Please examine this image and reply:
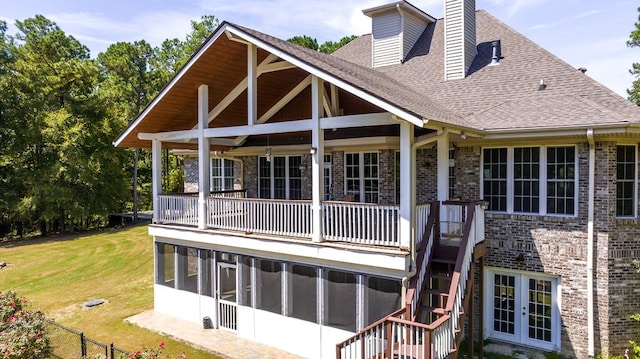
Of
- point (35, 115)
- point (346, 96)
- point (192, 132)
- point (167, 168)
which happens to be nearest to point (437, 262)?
point (346, 96)

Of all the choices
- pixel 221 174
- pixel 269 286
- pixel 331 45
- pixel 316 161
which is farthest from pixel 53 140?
pixel 316 161

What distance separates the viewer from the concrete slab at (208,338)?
10.0m

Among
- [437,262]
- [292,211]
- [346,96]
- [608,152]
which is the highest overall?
[346,96]

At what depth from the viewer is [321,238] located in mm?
9203

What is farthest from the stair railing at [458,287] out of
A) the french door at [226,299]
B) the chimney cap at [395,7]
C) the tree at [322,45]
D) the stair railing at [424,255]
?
the tree at [322,45]

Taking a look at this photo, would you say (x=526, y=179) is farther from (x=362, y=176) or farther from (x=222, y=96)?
(x=222, y=96)

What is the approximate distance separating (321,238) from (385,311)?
210cm

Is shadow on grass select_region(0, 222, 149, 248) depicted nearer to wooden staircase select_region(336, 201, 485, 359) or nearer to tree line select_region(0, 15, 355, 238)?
tree line select_region(0, 15, 355, 238)

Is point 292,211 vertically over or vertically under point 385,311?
over

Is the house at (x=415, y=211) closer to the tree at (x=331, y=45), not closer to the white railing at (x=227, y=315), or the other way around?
the white railing at (x=227, y=315)

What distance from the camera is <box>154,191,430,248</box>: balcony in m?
8.51

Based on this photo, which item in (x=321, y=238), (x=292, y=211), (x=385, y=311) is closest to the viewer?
(x=385, y=311)

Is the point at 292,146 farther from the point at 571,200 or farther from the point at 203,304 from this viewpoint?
the point at 571,200

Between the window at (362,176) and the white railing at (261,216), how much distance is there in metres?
3.15
